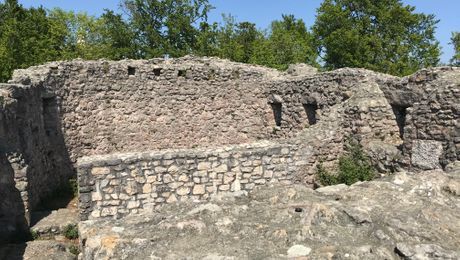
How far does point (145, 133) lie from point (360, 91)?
6921 millimetres

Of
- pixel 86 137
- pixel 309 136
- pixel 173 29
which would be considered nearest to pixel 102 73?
pixel 86 137

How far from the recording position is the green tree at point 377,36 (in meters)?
31.1

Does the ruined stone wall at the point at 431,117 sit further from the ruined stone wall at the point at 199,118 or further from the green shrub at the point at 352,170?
the green shrub at the point at 352,170

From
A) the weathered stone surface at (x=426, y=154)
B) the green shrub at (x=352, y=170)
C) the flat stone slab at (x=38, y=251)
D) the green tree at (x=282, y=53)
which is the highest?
the green tree at (x=282, y=53)

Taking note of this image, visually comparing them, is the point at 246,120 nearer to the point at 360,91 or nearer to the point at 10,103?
the point at 360,91

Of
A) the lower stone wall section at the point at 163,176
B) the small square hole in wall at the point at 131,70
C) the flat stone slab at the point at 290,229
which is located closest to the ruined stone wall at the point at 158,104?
the small square hole in wall at the point at 131,70

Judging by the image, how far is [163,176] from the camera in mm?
7438

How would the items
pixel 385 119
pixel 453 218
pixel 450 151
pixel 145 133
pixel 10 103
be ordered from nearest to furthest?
pixel 453 218 → pixel 450 151 → pixel 10 103 → pixel 385 119 → pixel 145 133

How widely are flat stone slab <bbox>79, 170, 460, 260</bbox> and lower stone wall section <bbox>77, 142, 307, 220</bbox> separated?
3526mm

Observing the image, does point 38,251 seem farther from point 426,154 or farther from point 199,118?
point 199,118

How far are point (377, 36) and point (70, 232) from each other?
1136 inches

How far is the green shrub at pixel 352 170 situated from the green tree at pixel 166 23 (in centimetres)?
2751

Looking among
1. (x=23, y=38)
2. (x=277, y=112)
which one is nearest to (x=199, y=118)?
(x=277, y=112)

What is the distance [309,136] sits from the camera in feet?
30.1
